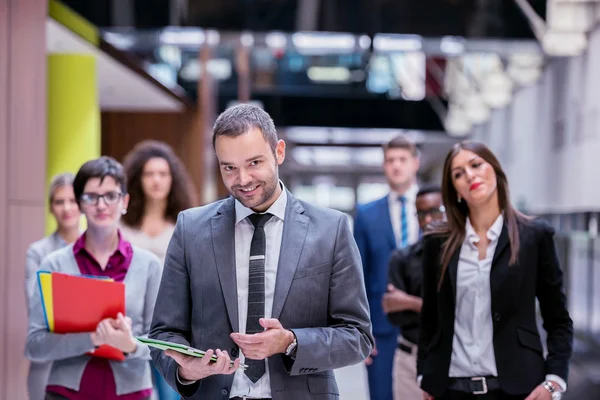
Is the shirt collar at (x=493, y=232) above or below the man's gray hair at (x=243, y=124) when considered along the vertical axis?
below

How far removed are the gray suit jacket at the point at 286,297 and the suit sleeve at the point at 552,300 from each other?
4.03 feet

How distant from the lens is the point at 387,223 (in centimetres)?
581

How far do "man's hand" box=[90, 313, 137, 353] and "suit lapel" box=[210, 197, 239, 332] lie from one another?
0.94m

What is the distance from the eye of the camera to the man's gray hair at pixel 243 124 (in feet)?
8.79

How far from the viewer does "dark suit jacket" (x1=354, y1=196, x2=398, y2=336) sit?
227 inches

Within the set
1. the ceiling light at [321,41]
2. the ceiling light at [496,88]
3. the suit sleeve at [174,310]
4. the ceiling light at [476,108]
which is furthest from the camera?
the ceiling light at [476,108]

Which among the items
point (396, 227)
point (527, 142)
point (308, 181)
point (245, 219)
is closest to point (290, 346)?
point (245, 219)

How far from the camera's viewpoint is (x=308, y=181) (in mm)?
38438

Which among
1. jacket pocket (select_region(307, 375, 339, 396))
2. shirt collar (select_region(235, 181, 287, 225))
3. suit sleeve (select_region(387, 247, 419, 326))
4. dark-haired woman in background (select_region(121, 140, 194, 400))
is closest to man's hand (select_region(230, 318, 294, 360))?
jacket pocket (select_region(307, 375, 339, 396))

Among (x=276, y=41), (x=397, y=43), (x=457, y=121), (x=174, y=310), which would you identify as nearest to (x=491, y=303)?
(x=174, y=310)

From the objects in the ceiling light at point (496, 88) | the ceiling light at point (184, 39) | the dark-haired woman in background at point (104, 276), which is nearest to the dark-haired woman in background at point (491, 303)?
the dark-haired woman in background at point (104, 276)

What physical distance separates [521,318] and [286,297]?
4.64 ft

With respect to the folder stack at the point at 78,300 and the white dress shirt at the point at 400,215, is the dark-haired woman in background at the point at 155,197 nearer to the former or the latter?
the white dress shirt at the point at 400,215

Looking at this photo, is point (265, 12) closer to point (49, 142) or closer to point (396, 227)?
point (49, 142)
